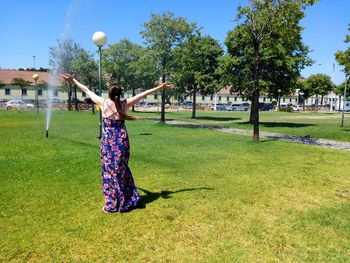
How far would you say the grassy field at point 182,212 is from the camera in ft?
14.8

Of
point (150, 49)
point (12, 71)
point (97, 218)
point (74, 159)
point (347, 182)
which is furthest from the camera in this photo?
point (12, 71)

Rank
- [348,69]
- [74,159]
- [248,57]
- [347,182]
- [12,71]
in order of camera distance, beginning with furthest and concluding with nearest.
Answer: [12,71] < [248,57] < [348,69] < [74,159] < [347,182]

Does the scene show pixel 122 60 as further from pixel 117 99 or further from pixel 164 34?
pixel 117 99

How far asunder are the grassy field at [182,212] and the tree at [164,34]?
15.3 metres

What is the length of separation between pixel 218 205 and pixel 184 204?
2.04ft

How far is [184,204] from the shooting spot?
6.32m

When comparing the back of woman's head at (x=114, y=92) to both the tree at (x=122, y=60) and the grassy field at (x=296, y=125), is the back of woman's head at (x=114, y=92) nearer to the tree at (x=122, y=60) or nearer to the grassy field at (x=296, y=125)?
the grassy field at (x=296, y=125)

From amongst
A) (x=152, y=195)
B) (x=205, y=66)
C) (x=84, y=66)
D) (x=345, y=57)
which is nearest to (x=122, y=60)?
(x=84, y=66)

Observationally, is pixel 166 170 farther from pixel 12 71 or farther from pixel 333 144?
pixel 12 71

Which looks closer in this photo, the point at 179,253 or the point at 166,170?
the point at 179,253

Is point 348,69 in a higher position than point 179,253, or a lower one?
higher

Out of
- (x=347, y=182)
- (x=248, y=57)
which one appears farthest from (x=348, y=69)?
(x=347, y=182)

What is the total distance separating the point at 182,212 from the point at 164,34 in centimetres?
2048

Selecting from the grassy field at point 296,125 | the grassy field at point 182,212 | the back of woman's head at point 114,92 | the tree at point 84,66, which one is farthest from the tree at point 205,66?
the back of woman's head at point 114,92
